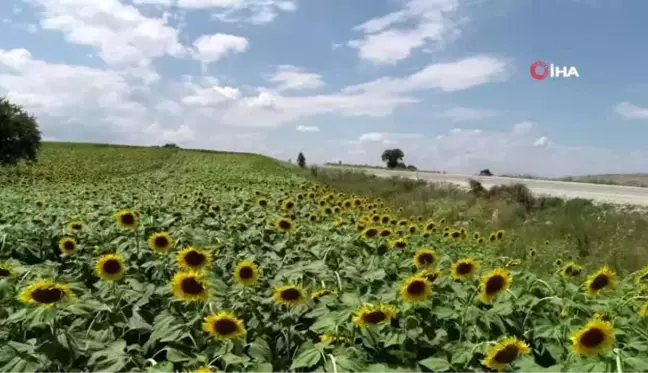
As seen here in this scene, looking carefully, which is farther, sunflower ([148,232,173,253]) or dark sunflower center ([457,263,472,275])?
sunflower ([148,232,173,253])

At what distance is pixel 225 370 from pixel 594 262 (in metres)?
8.07

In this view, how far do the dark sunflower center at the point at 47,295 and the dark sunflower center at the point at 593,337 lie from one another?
6.45 ft

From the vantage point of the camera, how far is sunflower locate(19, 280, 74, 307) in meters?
2.52

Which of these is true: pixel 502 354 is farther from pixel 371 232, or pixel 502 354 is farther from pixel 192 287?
pixel 371 232

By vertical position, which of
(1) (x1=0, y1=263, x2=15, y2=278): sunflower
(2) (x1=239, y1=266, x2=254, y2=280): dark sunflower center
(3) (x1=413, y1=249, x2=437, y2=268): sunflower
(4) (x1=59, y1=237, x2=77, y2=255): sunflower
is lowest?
(4) (x1=59, y1=237, x2=77, y2=255): sunflower

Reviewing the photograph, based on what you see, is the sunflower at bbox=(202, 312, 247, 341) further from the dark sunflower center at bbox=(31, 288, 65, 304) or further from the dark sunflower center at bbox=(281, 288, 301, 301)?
the dark sunflower center at bbox=(31, 288, 65, 304)

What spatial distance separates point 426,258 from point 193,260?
1.33m

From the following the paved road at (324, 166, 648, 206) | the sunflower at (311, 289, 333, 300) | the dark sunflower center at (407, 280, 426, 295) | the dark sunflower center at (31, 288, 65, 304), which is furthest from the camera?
the paved road at (324, 166, 648, 206)

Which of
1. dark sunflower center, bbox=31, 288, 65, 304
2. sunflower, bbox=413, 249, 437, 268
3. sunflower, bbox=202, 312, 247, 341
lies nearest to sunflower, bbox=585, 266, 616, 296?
sunflower, bbox=413, 249, 437, 268

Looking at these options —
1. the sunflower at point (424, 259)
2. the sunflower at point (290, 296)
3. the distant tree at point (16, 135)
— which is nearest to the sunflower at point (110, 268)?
the sunflower at point (290, 296)

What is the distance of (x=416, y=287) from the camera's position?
2.71 m

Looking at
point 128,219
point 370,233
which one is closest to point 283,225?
point 370,233

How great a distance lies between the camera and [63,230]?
17.3ft

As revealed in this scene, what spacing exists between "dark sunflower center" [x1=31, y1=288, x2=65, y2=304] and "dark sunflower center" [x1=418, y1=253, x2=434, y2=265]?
1.98 m
